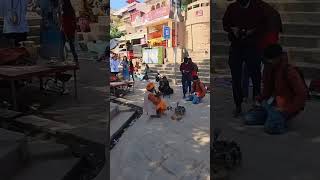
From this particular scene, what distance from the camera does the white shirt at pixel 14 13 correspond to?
2.27 metres

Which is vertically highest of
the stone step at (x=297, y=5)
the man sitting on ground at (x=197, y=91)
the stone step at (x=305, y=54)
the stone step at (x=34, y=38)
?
the stone step at (x=297, y=5)

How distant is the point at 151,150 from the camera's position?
240 centimetres

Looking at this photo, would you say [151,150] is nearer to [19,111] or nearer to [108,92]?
[108,92]

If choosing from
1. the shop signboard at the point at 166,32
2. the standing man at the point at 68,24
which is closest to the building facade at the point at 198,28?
the shop signboard at the point at 166,32

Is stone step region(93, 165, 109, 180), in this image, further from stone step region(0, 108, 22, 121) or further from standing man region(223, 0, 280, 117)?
standing man region(223, 0, 280, 117)

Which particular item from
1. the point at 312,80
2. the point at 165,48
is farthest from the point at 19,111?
the point at 312,80

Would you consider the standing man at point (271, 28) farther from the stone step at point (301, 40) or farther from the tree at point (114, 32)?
the tree at point (114, 32)

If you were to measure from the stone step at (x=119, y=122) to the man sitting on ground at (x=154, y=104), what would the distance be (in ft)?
0.42

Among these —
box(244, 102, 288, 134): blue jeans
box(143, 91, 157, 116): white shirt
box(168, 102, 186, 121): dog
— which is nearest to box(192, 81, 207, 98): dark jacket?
box(168, 102, 186, 121): dog

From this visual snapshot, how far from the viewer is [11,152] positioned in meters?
2.12

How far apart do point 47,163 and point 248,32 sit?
4.26 feet

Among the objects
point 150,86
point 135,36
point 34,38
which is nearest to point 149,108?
point 150,86

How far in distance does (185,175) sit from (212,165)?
253 mm

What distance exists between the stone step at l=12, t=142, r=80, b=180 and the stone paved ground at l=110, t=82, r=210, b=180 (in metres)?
0.27
